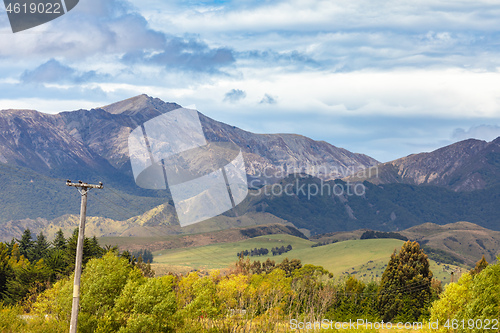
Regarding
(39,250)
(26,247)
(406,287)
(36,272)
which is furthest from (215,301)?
(26,247)

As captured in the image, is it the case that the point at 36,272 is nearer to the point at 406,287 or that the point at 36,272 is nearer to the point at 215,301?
the point at 215,301

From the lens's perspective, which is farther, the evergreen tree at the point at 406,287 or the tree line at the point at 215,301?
the evergreen tree at the point at 406,287

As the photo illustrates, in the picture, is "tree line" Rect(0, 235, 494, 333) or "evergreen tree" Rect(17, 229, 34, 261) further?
→ "evergreen tree" Rect(17, 229, 34, 261)

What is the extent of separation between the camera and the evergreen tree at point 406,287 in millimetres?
112125

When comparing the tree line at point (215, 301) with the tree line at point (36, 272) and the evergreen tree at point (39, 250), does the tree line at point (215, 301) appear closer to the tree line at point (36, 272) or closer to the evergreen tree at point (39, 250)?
the tree line at point (36, 272)

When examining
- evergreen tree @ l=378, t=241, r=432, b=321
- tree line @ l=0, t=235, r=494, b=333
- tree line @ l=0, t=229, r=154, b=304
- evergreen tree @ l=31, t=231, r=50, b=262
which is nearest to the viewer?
tree line @ l=0, t=235, r=494, b=333

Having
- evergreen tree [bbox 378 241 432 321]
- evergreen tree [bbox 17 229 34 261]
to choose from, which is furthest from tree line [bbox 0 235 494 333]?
evergreen tree [bbox 17 229 34 261]

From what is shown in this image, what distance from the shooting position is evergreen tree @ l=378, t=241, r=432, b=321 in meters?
112

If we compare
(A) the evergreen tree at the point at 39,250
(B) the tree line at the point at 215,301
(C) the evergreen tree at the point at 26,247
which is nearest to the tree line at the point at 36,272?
(B) the tree line at the point at 215,301

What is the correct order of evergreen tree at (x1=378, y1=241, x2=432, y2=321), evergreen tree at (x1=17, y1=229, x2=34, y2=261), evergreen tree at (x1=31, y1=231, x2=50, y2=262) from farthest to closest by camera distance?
1. evergreen tree at (x1=17, y1=229, x2=34, y2=261)
2. evergreen tree at (x1=31, y1=231, x2=50, y2=262)
3. evergreen tree at (x1=378, y1=241, x2=432, y2=321)

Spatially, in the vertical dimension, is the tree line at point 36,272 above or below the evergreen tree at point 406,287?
above

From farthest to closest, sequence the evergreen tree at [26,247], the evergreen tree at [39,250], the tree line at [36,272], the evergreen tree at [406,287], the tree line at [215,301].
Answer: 1. the evergreen tree at [26,247]
2. the evergreen tree at [39,250]
3. the evergreen tree at [406,287]
4. the tree line at [36,272]
5. the tree line at [215,301]

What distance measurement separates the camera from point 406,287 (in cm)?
11525

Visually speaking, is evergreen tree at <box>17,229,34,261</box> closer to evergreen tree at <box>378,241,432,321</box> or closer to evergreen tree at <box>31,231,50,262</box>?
evergreen tree at <box>31,231,50,262</box>
